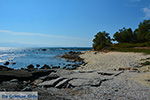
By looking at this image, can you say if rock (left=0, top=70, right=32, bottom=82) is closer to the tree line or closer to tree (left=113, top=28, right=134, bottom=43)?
the tree line

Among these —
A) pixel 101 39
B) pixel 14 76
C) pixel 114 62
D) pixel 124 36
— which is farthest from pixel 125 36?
pixel 14 76

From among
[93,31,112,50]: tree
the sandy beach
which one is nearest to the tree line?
[93,31,112,50]: tree

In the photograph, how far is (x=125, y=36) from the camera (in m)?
77.7

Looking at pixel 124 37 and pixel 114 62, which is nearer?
pixel 114 62

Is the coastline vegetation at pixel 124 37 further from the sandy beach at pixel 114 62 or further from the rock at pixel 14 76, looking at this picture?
the rock at pixel 14 76

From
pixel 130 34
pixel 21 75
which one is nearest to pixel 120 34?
pixel 130 34

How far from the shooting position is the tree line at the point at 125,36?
6981cm

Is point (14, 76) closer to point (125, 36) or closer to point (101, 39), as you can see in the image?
point (101, 39)

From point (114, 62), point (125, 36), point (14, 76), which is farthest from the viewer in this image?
point (125, 36)

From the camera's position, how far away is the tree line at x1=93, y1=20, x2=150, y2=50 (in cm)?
6981

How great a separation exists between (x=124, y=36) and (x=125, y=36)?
0.46 m

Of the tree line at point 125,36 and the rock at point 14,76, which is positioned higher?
the tree line at point 125,36

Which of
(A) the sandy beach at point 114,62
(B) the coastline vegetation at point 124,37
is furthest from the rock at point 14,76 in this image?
(B) the coastline vegetation at point 124,37

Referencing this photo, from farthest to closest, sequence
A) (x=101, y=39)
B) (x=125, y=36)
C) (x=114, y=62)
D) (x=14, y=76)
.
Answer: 1. (x=125, y=36)
2. (x=101, y=39)
3. (x=114, y=62)
4. (x=14, y=76)
